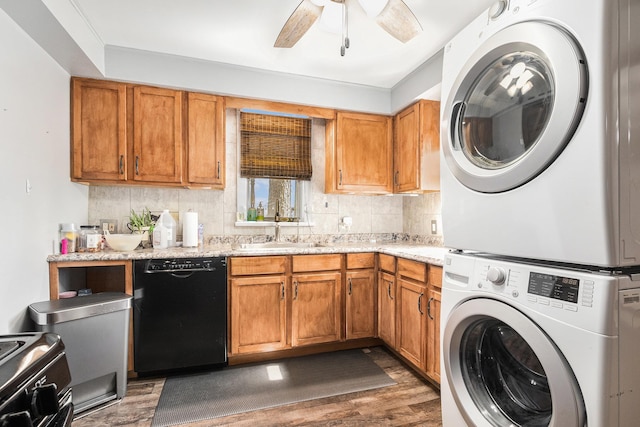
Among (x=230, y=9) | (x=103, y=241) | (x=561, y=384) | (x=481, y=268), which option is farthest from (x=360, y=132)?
(x=561, y=384)

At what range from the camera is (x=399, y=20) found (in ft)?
5.90

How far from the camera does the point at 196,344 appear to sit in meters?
2.42

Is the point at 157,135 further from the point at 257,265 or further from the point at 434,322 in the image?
A: the point at 434,322

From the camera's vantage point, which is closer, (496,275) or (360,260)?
(496,275)

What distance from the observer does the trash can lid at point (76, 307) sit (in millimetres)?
1850

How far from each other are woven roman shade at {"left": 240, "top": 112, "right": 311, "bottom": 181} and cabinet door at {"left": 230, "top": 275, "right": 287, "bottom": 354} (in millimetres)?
1110

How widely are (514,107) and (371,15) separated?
3.46 ft

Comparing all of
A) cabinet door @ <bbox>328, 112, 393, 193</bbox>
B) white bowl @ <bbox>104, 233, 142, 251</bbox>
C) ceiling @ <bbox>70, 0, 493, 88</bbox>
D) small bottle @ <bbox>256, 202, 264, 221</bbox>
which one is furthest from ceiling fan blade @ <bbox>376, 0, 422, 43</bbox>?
white bowl @ <bbox>104, 233, 142, 251</bbox>

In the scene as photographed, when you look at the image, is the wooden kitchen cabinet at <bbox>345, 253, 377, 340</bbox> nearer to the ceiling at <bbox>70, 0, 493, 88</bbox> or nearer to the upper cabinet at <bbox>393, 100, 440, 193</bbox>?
the upper cabinet at <bbox>393, 100, 440, 193</bbox>

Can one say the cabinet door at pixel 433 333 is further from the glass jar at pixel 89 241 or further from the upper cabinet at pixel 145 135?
the glass jar at pixel 89 241

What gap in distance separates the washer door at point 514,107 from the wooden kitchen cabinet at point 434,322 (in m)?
0.96

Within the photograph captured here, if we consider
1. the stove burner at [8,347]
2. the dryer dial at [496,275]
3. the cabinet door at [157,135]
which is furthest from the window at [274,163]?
Result: the dryer dial at [496,275]

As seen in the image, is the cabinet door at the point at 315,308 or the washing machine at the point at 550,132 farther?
the cabinet door at the point at 315,308

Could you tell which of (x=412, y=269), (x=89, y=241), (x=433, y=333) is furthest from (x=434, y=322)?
(x=89, y=241)
